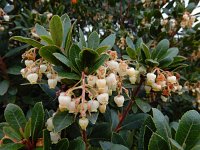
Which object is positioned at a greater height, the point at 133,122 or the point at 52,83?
the point at 52,83

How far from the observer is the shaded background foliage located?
2.28 meters

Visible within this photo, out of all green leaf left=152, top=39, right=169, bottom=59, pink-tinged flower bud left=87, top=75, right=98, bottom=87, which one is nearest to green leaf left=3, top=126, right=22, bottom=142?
pink-tinged flower bud left=87, top=75, right=98, bottom=87

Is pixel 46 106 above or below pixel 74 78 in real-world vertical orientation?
below

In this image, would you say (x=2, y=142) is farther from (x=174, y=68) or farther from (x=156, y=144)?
(x=174, y=68)

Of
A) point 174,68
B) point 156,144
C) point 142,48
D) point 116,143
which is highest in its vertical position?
point 142,48

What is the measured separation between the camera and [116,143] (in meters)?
1.31

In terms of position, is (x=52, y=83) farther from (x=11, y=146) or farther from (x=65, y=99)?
(x=11, y=146)

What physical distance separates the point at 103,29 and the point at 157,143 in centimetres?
259

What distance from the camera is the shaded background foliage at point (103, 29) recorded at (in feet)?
7.48

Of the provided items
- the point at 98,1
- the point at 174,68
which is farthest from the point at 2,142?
the point at 98,1

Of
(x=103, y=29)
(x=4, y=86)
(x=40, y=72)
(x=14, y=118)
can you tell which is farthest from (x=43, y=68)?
(x=103, y=29)

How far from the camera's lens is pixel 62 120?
1101mm

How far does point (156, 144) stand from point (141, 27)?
2307 mm

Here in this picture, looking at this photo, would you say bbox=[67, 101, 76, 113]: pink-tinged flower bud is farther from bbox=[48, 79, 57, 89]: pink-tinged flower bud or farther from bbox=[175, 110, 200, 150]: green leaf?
bbox=[175, 110, 200, 150]: green leaf
